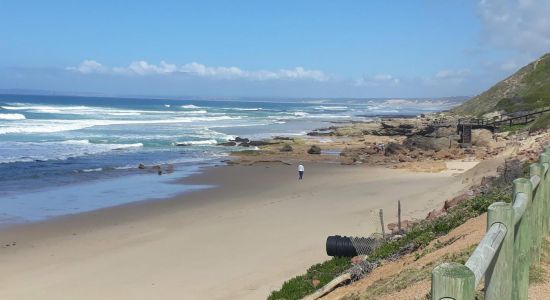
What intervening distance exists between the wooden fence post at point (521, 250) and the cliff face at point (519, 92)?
4860 centimetres

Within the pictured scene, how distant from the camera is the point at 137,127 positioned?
60.9m

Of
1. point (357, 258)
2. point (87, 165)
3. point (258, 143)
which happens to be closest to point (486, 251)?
point (357, 258)

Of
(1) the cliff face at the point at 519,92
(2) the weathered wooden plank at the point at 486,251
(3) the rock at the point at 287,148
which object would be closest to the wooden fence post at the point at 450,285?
(2) the weathered wooden plank at the point at 486,251

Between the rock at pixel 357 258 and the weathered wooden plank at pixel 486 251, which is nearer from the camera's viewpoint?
the weathered wooden plank at pixel 486 251

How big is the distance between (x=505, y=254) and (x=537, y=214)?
7.03ft

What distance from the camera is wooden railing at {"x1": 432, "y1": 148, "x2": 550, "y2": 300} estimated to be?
6.77 ft

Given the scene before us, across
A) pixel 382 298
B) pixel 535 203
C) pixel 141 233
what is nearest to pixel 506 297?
pixel 535 203

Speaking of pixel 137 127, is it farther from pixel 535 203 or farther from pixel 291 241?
pixel 535 203

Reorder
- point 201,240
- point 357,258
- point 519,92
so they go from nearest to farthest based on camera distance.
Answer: point 357,258, point 201,240, point 519,92

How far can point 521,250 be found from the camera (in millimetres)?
3918

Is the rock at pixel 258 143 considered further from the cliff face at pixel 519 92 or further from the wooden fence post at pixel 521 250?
the wooden fence post at pixel 521 250

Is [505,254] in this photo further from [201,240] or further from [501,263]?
[201,240]

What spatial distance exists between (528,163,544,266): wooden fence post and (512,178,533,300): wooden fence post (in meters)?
0.50

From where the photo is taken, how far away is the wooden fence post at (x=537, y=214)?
478 cm
